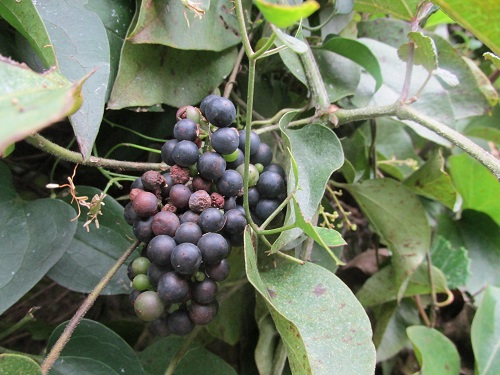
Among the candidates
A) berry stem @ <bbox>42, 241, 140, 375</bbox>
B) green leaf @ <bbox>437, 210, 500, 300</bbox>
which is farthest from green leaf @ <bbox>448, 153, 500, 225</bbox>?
berry stem @ <bbox>42, 241, 140, 375</bbox>

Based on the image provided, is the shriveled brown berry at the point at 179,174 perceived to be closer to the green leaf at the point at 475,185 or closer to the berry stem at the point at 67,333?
the berry stem at the point at 67,333

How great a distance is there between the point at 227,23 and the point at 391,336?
1.89ft

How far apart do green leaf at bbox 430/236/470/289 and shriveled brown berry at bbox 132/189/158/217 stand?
0.58 m

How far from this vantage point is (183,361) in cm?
64

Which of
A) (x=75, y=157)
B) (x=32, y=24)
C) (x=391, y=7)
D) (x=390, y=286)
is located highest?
(x=391, y=7)

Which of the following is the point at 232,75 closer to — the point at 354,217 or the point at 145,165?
the point at 145,165

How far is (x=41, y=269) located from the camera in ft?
1.74

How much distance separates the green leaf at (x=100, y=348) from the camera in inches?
21.5

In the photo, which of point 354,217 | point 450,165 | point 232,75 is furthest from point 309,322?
point 450,165

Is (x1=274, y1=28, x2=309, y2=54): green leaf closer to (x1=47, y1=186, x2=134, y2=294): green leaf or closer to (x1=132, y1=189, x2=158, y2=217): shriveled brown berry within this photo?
(x1=132, y1=189, x2=158, y2=217): shriveled brown berry

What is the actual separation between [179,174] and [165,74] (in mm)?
166

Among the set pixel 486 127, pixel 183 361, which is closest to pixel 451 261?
pixel 486 127

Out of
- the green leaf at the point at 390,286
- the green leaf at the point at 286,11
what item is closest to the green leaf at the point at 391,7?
the green leaf at the point at 390,286

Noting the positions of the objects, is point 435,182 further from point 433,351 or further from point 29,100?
point 29,100
